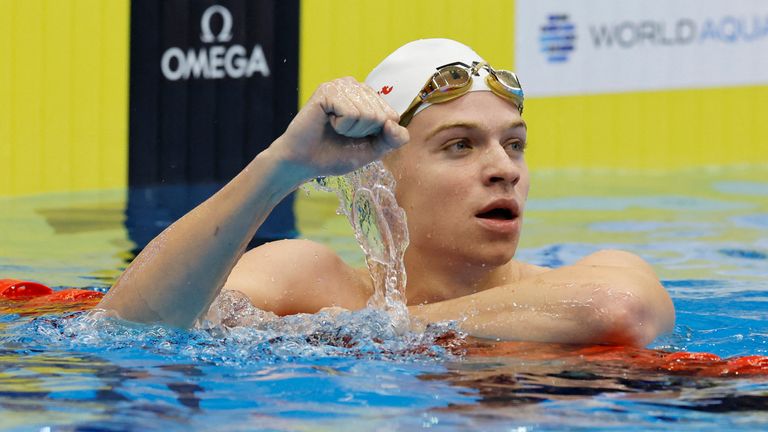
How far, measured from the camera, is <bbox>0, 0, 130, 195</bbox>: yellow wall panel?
249 inches

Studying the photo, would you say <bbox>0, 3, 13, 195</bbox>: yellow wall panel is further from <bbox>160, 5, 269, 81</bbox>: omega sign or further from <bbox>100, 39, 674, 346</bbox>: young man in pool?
<bbox>100, 39, 674, 346</bbox>: young man in pool

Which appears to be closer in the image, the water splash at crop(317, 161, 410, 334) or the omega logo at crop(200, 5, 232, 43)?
the water splash at crop(317, 161, 410, 334)

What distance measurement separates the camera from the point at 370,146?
2.13 m

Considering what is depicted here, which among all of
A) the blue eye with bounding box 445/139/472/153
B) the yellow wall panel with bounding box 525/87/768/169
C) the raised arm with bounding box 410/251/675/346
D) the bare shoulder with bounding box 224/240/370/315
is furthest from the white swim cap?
the yellow wall panel with bounding box 525/87/768/169

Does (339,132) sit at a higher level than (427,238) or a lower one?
higher

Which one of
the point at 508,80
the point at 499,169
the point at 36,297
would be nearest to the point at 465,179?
the point at 499,169

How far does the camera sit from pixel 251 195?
2.14 m

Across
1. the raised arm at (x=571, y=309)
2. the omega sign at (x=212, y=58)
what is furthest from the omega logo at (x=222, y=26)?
the raised arm at (x=571, y=309)

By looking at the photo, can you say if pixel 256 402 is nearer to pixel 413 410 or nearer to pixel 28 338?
pixel 413 410

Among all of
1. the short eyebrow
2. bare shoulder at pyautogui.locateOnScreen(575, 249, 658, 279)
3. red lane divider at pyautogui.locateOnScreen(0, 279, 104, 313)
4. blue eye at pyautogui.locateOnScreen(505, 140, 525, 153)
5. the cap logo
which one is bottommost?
red lane divider at pyautogui.locateOnScreen(0, 279, 104, 313)

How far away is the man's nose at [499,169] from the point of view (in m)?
2.62

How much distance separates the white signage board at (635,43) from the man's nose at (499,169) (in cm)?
434

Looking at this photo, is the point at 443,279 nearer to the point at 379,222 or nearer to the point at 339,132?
the point at 379,222

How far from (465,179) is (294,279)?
45cm
